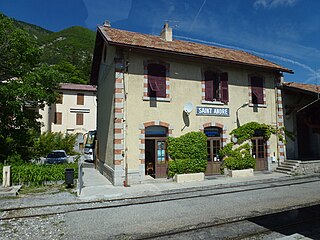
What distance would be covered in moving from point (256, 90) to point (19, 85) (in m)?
13.2

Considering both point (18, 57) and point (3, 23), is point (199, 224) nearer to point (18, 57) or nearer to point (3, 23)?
point (18, 57)

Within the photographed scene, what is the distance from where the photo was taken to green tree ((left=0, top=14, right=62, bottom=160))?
11.9 metres

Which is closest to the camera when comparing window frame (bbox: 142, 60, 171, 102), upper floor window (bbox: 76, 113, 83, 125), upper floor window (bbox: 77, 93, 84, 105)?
window frame (bbox: 142, 60, 171, 102)

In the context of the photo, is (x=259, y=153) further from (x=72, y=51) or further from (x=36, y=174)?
(x=72, y=51)

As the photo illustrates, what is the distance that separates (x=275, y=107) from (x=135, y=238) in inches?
523

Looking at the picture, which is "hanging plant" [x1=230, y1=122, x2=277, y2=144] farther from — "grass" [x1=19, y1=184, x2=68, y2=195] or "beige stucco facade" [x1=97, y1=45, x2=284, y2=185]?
"grass" [x1=19, y1=184, x2=68, y2=195]

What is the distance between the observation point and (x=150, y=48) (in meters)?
11.7

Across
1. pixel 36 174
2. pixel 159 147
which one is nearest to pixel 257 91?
pixel 159 147

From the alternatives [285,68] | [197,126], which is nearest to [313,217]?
[197,126]

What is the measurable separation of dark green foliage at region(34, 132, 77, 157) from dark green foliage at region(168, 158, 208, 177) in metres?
15.6

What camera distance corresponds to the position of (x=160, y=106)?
40.0 ft

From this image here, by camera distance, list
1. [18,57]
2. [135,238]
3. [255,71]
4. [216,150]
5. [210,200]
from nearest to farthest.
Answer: [135,238], [210,200], [18,57], [216,150], [255,71]

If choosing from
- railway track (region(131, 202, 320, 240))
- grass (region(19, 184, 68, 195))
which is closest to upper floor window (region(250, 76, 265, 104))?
railway track (region(131, 202, 320, 240))

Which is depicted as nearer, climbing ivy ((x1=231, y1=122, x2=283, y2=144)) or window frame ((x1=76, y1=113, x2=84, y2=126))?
climbing ivy ((x1=231, y1=122, x2=283, y2=144))
